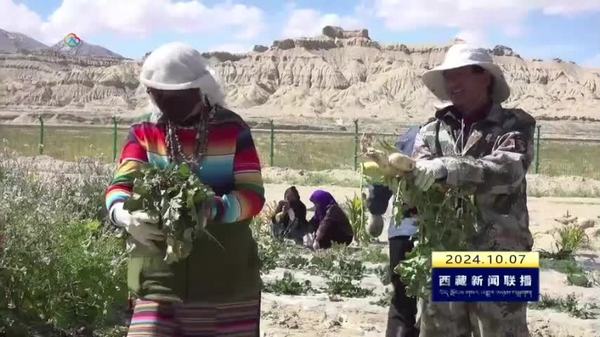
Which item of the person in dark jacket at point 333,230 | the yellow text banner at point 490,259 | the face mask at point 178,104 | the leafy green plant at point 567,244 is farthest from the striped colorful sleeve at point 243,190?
the leafy green plant at point 567,244

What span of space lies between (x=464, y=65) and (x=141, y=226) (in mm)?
1404

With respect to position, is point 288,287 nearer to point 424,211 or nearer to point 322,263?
point 322,263

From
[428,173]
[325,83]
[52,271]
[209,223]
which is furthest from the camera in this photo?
[325,83]

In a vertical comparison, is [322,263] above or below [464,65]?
below

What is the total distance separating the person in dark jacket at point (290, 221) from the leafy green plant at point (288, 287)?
2509 mm

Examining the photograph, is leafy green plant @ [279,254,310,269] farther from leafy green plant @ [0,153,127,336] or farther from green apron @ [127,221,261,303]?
green apron @ [127,221,261,303]

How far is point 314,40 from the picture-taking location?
107938mm

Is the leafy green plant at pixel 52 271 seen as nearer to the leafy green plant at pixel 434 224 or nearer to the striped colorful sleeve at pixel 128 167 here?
the striped colorful sleeve at pixel 128 167

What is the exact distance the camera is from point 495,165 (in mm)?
3211

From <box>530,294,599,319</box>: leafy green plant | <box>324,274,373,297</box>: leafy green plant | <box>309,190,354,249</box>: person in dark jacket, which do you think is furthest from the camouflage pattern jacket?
<box>309,190,354,249</box>: person in dark jacket

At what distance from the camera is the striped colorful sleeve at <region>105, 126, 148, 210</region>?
3041mm

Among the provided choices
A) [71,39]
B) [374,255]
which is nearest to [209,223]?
[374,255]

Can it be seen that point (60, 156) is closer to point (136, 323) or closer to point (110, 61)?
point (136, 323)

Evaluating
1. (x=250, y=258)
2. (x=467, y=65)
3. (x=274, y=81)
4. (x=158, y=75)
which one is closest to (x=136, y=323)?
(x=250, y=258)
